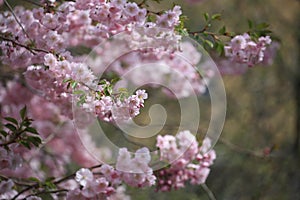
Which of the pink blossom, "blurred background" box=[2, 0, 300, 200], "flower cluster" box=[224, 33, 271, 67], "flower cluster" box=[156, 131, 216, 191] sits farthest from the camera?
"blurred background" box=[2, 0, 300, 200]

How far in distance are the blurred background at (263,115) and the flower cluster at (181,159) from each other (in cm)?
181

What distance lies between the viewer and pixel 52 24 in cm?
196

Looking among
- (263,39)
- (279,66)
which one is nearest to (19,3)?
(263,39)

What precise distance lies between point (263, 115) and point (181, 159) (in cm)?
347

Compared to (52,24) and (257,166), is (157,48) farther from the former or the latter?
(257,166)

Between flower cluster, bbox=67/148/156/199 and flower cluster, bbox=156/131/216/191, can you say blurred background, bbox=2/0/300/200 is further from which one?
flower cluster, bbox=67/148/156/199

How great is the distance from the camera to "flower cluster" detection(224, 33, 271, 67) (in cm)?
210

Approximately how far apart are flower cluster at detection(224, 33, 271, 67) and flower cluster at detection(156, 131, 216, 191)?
16.2 inches

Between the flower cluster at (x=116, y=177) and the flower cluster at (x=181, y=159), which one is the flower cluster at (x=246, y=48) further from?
the flower cluster at (x=116, y=177)

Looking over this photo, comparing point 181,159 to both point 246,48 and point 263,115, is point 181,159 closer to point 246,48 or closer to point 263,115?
point 246,48

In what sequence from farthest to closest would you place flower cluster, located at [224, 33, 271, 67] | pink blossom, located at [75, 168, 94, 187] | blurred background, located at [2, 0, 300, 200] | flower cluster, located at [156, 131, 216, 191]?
1. blurred background, located at [2, 0, 300, 200]
2. flower cluster, located at [156, 131, 216, 191]
3. flower cluster, located at [224, 33, 271, 67]
4. pink blossom, located at [75, 168, 94, 187]

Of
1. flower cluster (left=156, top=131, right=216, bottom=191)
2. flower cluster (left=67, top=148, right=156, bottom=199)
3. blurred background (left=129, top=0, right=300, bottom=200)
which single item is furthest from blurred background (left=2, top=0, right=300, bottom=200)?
flower cluster (left=67, top=148, right=156, bottom=199)

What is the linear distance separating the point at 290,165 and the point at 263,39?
8.46ft

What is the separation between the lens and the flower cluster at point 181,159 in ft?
7.33
